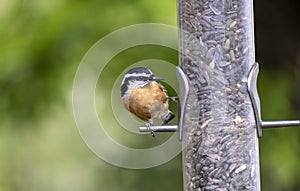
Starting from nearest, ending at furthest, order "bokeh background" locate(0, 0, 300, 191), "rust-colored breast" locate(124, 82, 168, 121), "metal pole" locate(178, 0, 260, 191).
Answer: "rust-colored breast" locate(124, 82, 168, 121)
"metal pole" locate(178, 0, 260, 191)
"bokeh background" locate(0, 0, 300, 191)

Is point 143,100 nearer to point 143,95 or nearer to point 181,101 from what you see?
point 143,95

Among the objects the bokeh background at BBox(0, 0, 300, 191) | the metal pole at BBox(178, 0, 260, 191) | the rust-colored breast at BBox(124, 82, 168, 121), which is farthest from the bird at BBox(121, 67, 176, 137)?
the bokeh background at BBox(0, 0, 300, 191)

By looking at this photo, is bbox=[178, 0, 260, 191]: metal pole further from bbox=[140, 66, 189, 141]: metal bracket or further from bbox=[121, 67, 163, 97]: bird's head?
bbox=[121, 67, 163, 97]: bird's head

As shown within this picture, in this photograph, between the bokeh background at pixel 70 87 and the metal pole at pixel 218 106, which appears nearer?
the metal pole at pixel 218 106

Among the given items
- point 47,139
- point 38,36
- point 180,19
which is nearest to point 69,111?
point 47,139

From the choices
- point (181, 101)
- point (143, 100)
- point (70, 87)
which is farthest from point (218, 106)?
point (70, 87)

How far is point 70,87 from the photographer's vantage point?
488 cm

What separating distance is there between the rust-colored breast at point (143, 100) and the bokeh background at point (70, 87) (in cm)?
132

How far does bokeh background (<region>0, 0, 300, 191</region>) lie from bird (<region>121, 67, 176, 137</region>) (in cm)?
131

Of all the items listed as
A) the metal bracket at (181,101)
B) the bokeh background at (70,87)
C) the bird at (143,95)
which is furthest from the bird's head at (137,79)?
the bokeh background at (70,87)

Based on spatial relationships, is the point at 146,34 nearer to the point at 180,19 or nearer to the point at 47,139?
the point at 180,19

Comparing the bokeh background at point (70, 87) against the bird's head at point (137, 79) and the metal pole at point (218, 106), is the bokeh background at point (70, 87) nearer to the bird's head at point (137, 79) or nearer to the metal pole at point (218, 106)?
the metal pole at point (218, 106)

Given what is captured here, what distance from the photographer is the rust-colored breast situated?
129 inches

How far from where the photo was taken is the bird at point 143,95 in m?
3.28
